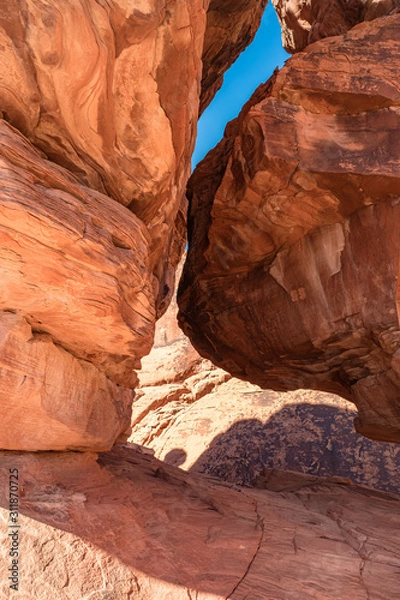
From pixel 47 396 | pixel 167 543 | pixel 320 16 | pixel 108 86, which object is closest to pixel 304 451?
pixel 167 543

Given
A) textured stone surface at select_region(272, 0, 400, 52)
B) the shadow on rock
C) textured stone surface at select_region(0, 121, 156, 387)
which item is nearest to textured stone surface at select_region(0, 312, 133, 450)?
textured stone surface at select_region(0, 121, 156, 387)

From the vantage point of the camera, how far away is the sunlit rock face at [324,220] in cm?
871

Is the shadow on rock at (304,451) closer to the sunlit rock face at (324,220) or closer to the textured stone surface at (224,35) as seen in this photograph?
the sunlit rock face at (324,220)

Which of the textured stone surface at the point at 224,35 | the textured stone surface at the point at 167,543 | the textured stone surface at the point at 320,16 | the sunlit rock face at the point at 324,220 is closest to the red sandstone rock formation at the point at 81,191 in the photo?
the textured stone surface at the point at 167,543

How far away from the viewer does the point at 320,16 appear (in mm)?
13938

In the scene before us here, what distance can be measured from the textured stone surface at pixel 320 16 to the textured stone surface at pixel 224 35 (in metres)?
1.64

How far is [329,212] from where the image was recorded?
935 cm

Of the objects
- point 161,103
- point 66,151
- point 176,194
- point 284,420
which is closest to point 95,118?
point 66,151

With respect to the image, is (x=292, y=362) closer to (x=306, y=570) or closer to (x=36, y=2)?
(x=306, y=570)

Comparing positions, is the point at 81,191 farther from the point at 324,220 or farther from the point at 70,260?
the point at 324,220

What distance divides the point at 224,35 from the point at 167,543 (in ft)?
46.2

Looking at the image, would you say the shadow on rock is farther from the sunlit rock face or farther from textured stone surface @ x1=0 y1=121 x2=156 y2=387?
textured stone surface @ x1=0 y1=121 x2=156 y2=387

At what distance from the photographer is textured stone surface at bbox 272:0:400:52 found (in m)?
12.5

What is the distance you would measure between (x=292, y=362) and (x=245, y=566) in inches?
247
